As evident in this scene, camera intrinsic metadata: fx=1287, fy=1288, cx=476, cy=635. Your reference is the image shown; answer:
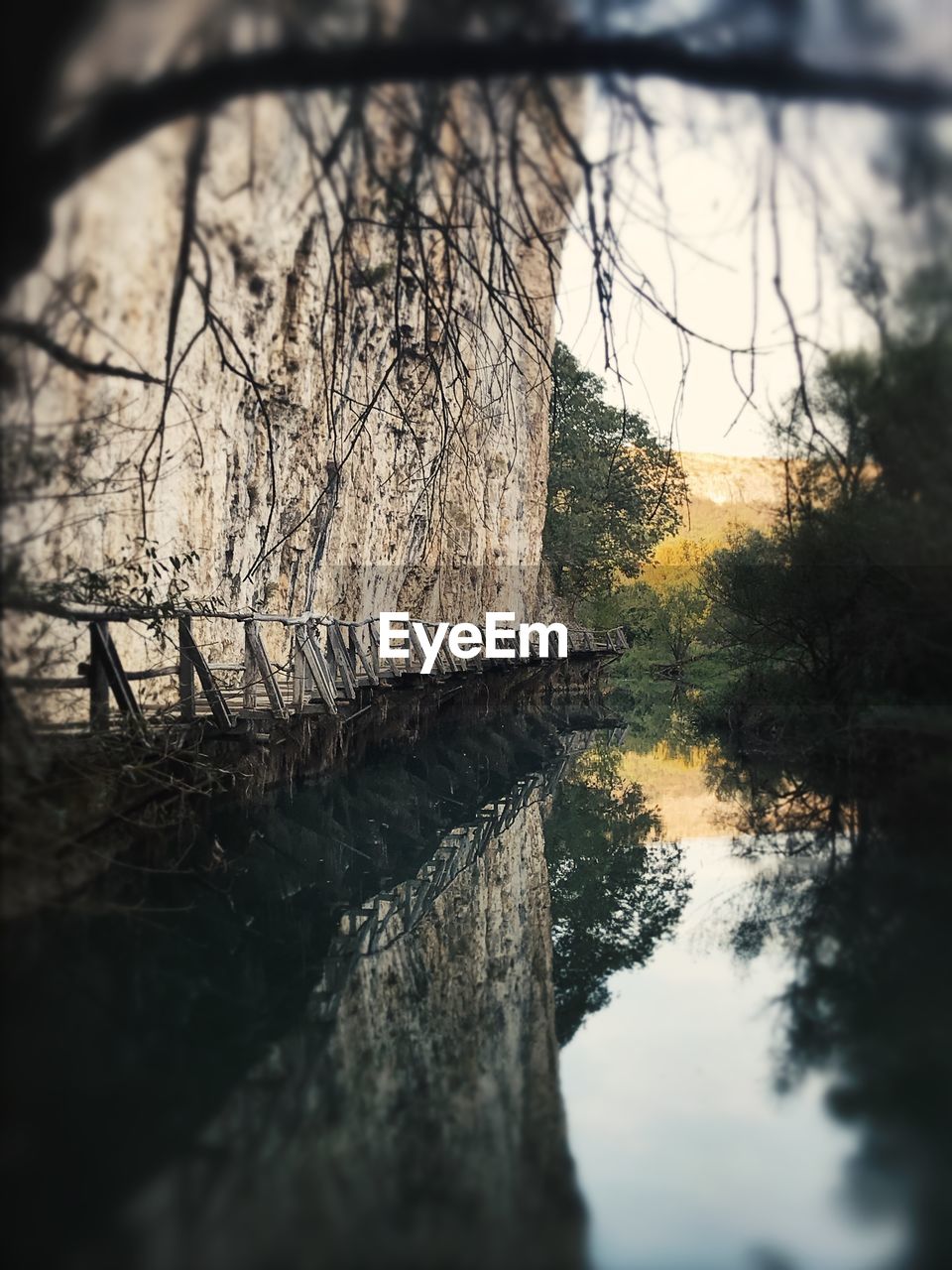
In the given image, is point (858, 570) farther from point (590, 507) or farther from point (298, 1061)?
point (590, 507)

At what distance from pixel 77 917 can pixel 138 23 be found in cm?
430

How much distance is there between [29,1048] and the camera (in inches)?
169

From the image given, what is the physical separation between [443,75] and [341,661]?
444 inches

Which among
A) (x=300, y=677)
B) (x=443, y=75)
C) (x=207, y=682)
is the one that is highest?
(x=443, y=75)

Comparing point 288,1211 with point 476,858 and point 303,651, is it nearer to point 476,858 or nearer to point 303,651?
point 476,858

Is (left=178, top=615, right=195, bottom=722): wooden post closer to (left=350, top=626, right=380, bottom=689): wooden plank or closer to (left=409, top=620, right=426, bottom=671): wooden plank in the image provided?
(left=350, top=626, right=380, bottom=689): wooden plank

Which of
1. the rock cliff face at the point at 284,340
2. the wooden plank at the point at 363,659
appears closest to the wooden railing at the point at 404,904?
the rock cliff face at the point at 284,340

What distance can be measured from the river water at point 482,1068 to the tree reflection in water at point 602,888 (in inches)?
1.4

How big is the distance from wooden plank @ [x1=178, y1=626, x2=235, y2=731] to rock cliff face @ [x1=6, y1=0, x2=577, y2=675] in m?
0.54

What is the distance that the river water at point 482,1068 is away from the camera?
3023mm

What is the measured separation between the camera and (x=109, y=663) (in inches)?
274

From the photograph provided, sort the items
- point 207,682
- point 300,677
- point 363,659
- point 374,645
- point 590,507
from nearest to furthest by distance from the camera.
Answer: point 207,682 → point 300,677 → point 363,659 → point 374,645 → point 590,507

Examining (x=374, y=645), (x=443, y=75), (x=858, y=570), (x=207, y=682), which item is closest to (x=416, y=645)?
(x=374, y=645)

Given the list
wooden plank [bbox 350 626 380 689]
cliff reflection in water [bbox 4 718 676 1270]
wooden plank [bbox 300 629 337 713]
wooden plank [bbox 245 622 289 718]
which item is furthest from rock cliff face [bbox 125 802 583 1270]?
wooden plank [bbox 350 626 380 689]
